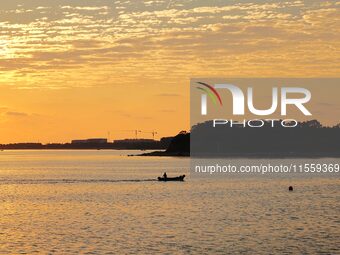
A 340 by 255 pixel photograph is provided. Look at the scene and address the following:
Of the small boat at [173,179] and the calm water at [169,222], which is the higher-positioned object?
the small boat at [173,179]

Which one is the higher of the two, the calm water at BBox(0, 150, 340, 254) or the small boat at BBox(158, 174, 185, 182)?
the small boat at BBox(158, 174, 185, 182)

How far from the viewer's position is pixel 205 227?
269 ft

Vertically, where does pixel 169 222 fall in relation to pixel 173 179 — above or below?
below

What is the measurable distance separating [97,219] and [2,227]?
1368 centimetres

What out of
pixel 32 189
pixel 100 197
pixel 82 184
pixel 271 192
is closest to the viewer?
pixel 100 197

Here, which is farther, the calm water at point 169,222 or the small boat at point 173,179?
the small boat at point 173,179

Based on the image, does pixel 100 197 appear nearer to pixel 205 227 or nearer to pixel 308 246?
pixel 205 227

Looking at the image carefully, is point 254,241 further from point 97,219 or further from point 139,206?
point 139,206

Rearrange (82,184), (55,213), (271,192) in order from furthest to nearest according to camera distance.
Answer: (82,184) < (271,192) < (55,213)

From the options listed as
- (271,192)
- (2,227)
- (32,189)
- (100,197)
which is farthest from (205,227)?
(32,189)

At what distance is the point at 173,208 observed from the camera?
107 metres

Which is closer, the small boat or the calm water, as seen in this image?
the calm water

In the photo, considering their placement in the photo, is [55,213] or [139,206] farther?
[139,206]

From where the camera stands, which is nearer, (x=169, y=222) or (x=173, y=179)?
(x=169, y=222)
